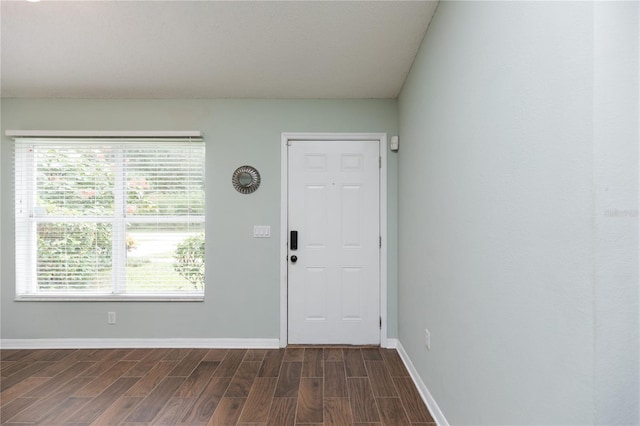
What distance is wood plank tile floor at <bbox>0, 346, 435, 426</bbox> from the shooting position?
82.9 inches

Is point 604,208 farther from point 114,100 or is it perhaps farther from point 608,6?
point 114,100

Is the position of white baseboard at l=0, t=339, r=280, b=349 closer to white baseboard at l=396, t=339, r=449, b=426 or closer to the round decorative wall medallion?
white baseboard at l=396, t=339, r=449, b=426

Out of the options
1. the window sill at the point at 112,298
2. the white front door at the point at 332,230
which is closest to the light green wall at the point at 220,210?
the window sill at the point at 112,298

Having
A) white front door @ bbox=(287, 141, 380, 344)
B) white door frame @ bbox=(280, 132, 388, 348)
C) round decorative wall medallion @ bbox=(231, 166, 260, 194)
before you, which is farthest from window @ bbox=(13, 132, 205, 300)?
white front door @ bbox=(287, 141, 380, 344)

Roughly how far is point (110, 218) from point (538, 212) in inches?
143

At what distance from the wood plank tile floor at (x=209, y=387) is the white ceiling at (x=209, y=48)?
252 cm

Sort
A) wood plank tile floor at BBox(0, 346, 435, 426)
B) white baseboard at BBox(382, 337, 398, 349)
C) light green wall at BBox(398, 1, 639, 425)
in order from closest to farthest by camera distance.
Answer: light green wall at BBox(398, 1, 639, 425) → wood plank tile floor at BBox(0, 346, 435, 426) → white baseboard at BBox(382, 337, 398, 349)

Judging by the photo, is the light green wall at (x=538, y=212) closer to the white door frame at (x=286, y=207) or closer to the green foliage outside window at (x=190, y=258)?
the white door frame at (x=286, y=207)

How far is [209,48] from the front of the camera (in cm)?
243

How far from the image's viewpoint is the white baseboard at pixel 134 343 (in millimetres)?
3266

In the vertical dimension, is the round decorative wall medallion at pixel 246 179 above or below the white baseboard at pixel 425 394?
above

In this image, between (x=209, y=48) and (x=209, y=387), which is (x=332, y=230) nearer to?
(x=209, y=387)

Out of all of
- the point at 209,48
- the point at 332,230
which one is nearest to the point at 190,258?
the point at 332,230

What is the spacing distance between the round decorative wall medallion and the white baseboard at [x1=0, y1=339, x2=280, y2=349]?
4.97 feet
